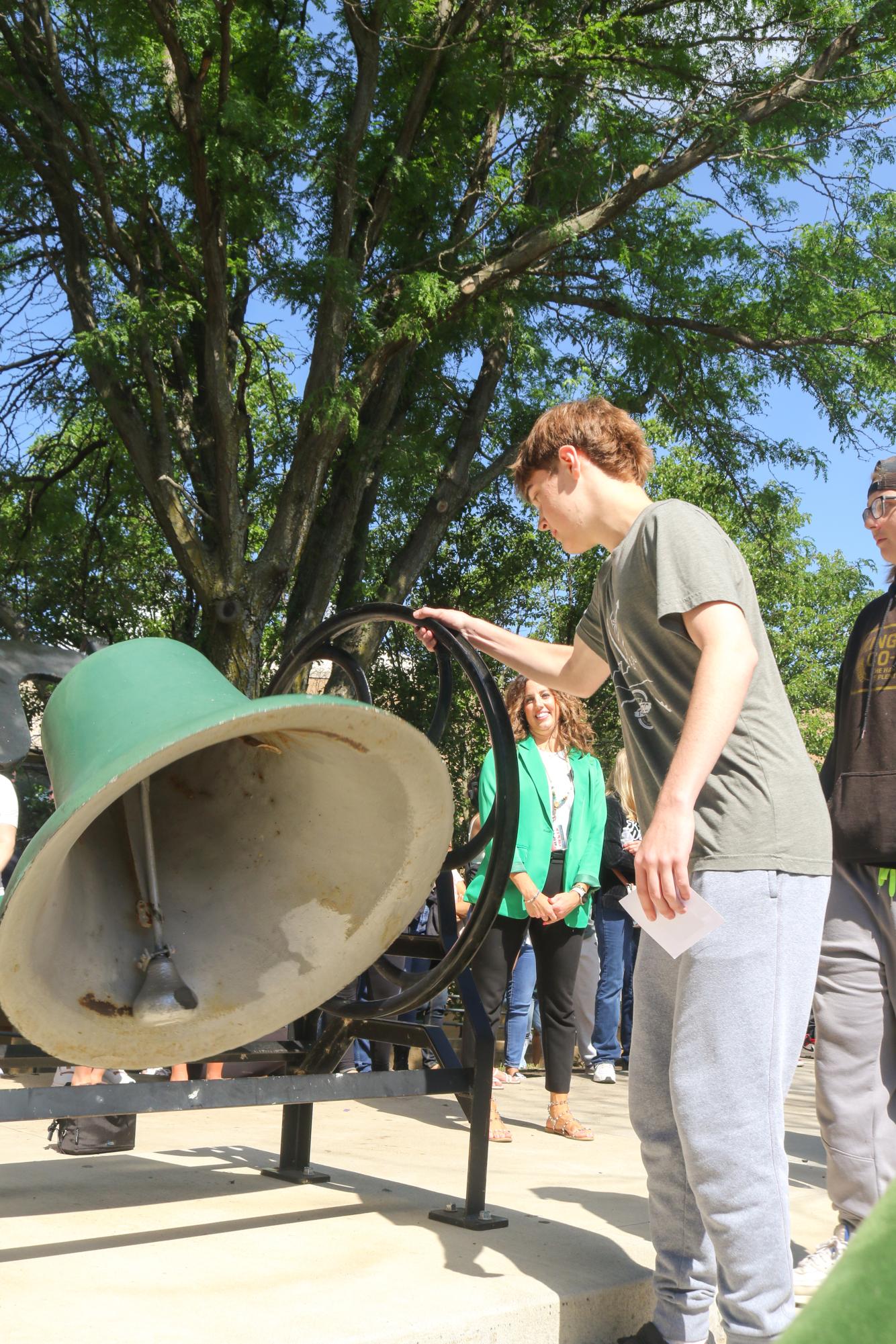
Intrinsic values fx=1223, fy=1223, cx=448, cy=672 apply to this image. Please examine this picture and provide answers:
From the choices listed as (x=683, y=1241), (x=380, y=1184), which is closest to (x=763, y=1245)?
(x=683, y=1241)

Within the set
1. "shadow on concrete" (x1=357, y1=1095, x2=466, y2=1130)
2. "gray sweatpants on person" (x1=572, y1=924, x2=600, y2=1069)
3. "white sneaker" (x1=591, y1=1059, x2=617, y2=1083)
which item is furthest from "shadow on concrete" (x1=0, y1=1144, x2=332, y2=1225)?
"white sneaker" (x1=591, y1=1059, x2=617, y2=1083)

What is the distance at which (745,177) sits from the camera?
9.20m

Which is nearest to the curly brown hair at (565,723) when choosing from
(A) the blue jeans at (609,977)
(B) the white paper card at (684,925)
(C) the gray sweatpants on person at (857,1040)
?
(A) the blue jeans at (609,977)

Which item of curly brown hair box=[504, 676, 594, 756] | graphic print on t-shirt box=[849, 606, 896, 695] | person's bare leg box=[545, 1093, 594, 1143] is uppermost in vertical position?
curly brown hair box=[504, 676, 594, 756]

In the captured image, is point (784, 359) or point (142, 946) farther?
point (784, 359)

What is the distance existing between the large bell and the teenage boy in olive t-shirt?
1.47ft

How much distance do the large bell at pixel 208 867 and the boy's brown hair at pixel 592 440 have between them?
739mm

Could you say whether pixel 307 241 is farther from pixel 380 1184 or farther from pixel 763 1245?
pixel 763 1245

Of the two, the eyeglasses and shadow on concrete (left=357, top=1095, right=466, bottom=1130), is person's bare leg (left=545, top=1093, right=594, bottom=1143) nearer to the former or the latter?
shadow on concrete (left=357, top=1095, right=466, bottom=1130)

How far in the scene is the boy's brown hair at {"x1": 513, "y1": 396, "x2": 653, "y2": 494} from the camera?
250 centimetres

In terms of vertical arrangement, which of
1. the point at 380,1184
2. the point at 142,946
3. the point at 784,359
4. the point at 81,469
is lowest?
the point at 380,1184

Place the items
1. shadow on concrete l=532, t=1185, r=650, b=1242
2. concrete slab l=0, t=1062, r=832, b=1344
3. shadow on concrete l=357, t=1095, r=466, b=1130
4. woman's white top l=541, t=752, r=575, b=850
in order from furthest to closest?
woman's white top l=541, t=752, r=575, b=850
shadow on concrete l=357, t=1095, r=466, b=1130
shadow on concrete l=532, t=1185, r=650, b=1242
concrete slab l=0, t=1062, r=832, b=1344

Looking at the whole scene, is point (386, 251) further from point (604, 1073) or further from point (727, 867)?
point (727, 867)

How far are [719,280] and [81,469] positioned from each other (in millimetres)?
5734
